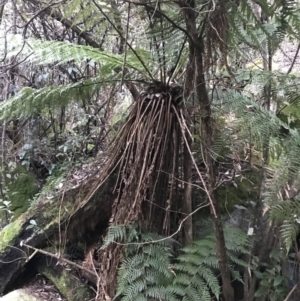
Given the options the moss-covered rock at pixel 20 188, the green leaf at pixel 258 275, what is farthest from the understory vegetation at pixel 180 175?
the moss-covered rock at pixel 20 188

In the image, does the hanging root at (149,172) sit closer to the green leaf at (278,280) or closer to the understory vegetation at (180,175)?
the understory vegetation at (180,175)

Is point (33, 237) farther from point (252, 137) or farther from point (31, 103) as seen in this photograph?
point (252, 137)

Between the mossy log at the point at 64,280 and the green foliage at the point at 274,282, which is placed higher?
the green foliage at the point at 274,282

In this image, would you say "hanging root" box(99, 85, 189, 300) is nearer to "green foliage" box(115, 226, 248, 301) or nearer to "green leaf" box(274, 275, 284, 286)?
"green foliage" box(115, 226, 248, 301)

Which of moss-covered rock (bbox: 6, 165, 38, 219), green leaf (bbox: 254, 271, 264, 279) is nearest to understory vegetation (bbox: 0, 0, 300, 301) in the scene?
green leaf (bbox: 254, 271, 264, 279)

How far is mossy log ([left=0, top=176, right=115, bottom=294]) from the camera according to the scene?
6.99 feet

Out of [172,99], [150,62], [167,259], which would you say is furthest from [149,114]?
[167,259]

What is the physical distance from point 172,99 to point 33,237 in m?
1.13

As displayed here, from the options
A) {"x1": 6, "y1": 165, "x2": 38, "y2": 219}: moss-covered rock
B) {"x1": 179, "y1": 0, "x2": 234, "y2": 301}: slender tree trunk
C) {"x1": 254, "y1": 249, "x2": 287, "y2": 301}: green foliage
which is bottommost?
{"x1": 254, "y1": 249, "x2": 287, "y2": 301}: green foliage

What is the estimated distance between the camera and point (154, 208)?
1.77 metres

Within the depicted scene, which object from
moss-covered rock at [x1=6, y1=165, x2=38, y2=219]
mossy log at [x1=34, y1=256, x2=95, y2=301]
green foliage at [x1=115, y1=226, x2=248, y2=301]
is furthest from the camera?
moss-covered rock at [x1=6, y1=165, x2=38, y2=219]

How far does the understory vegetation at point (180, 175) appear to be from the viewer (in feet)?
4.76

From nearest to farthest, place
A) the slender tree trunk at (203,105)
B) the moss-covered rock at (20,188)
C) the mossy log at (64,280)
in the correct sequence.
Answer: the slender tree trunk at (203,105) < the mossy log at (64,280) < the moss-covered rock at (20,188)

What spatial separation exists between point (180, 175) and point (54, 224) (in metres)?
0.81
